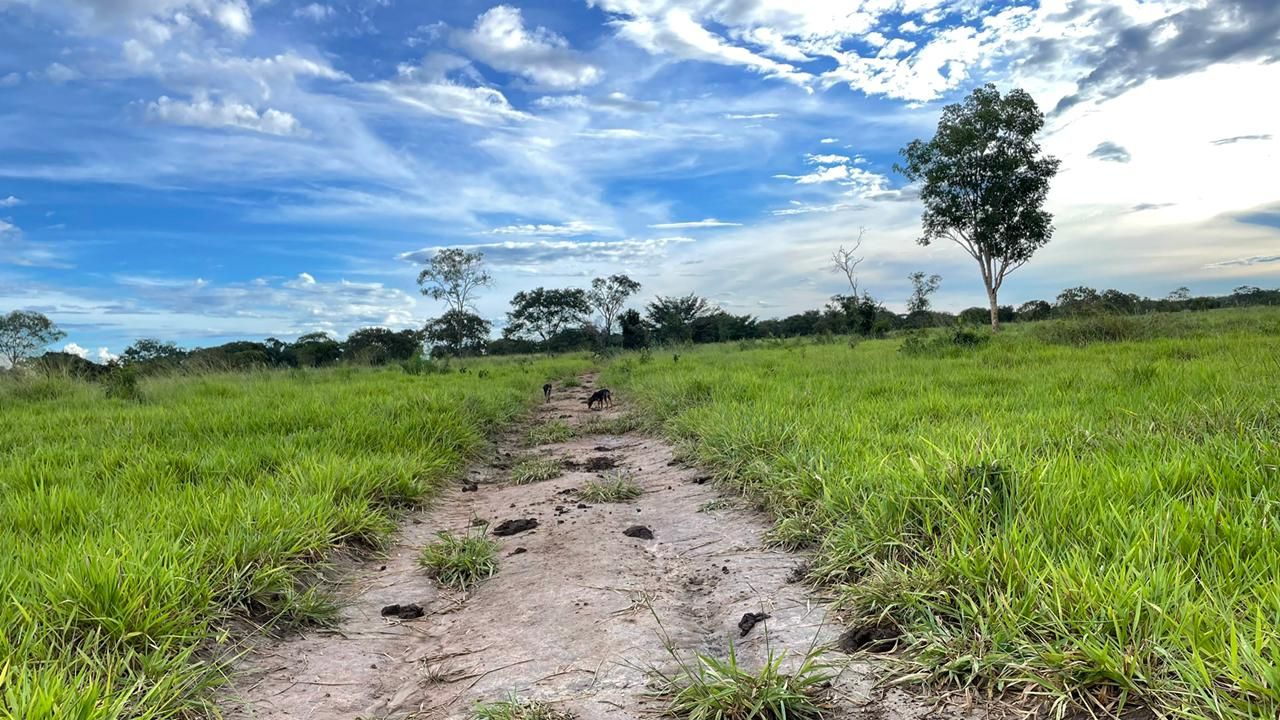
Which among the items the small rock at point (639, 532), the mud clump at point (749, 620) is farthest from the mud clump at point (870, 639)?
the small rock at point (639, 532)

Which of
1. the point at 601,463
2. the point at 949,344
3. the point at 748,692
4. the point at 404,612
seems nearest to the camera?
the point at 748,692

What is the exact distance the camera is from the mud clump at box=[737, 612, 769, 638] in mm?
2291

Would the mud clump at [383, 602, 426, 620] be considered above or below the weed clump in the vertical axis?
below

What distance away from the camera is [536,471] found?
17.2 feet

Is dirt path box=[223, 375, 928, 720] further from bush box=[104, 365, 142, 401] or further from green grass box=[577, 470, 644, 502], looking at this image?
bush box=[104, 365, 142, 401]

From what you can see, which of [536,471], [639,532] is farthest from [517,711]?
[536,471]

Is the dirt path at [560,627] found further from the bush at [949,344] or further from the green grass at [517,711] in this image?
the bush at [949,344]

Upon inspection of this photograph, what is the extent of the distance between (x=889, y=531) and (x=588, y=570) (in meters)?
1.36

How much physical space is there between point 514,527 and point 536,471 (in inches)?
56.2

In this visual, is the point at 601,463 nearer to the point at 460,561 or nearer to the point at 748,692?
the point at 460,561

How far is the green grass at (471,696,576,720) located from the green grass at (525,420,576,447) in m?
4.99

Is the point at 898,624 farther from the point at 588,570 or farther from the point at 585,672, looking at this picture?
the point at 588,570

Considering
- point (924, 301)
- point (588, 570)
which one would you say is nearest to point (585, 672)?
point (588, 570)

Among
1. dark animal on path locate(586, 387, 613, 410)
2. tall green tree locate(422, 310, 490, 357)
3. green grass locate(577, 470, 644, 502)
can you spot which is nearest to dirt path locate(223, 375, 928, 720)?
green grass locate(577, 470, 644, 502)
